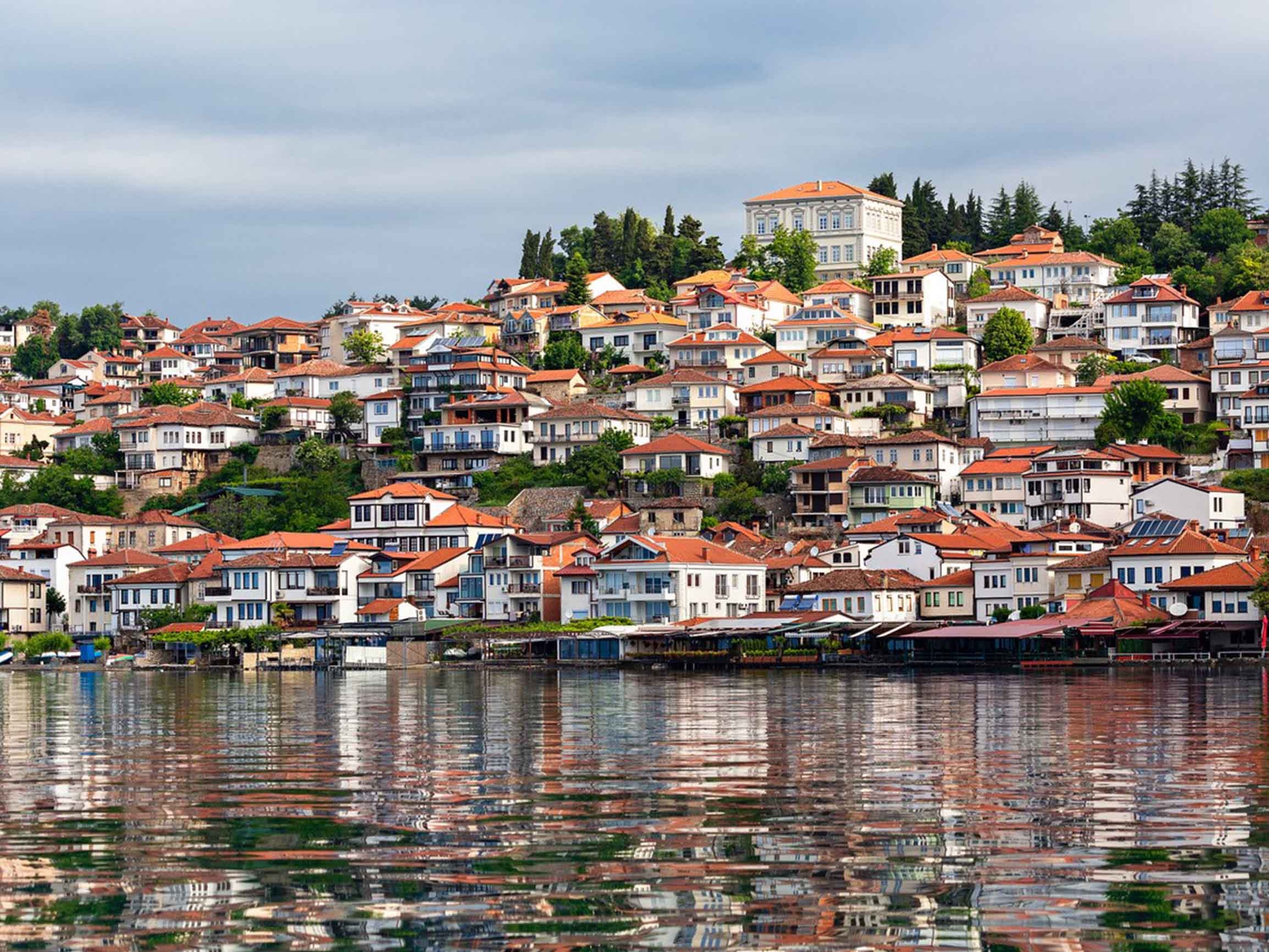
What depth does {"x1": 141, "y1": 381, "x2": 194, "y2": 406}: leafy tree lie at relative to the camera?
454ft

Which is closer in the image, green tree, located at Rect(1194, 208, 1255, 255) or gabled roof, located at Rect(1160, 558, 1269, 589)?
gabled roof, located at Rect(1160, 558, 1269, 589)

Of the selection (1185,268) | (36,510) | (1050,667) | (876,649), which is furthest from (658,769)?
(1185,268)

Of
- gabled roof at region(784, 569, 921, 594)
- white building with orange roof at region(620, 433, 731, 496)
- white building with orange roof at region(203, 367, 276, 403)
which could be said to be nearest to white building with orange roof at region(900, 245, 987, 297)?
white building with orange roof at region(620, 433, 731, 496)

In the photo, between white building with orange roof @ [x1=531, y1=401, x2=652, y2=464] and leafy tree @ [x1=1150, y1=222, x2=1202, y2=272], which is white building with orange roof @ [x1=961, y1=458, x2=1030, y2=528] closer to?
white building with orange roof @ [x1=531, y1=401, x2=652, y2=464]

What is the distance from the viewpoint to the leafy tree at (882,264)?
479 ft

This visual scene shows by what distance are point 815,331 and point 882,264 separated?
784 inches

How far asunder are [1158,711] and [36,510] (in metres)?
87.0

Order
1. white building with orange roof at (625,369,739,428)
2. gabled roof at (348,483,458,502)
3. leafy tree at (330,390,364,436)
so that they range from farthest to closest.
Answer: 1. leafy tree at (330,390,364,436)
2. white building with orange roof at (625,369,739,428)
3. gabled roof at (348,483,458,502)

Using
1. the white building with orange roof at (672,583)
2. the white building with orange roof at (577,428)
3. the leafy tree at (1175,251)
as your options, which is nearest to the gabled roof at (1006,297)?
the leafy tree at (1175,251)

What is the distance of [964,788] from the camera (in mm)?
26672

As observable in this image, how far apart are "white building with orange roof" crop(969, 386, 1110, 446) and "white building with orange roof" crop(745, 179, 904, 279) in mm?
41741

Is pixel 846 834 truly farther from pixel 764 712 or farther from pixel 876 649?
pixel 876 649

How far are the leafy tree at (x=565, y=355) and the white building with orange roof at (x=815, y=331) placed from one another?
13297 mm

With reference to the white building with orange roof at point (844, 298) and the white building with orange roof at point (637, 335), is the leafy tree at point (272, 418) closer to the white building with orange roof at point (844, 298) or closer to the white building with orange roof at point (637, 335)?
the white building with orange roof at point (637, 335)
